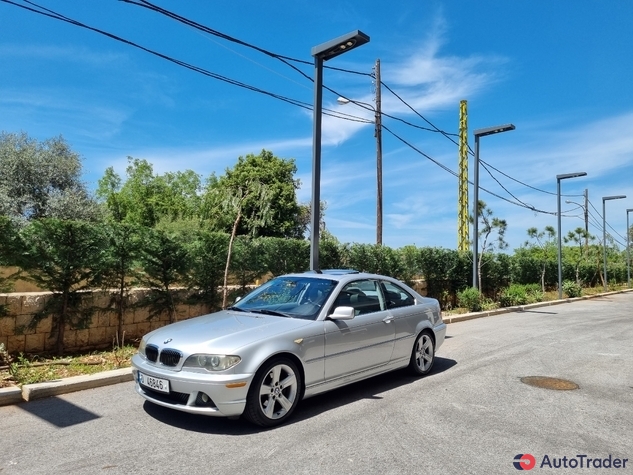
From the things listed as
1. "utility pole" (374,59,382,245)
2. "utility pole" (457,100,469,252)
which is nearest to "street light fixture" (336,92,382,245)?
"utility pole" (374,59,382,245)

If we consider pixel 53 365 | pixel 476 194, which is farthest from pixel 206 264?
pixel 476 194

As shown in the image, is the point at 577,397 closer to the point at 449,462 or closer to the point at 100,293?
the point at 449,462

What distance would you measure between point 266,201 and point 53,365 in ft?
96.7

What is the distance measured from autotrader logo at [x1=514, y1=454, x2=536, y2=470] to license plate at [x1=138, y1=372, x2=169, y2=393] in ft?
10.1

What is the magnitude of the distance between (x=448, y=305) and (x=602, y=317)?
16.6 feet

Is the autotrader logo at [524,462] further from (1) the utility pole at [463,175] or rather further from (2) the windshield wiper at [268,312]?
(1) the utility pole at [463,175]

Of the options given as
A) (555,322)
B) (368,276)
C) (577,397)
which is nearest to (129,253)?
(368,276)

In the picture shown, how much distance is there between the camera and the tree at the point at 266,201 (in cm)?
3600

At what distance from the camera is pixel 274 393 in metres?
4.61

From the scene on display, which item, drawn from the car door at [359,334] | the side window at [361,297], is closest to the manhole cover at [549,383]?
the car door at [359,334]

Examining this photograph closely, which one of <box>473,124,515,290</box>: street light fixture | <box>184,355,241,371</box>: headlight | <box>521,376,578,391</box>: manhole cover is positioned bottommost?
<box>521,376,578,391</box>: manhole cover

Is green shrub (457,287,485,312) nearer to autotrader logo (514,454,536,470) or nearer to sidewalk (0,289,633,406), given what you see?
sidewalk (0,289,633,406)

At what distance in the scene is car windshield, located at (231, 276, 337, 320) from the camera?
5438mm

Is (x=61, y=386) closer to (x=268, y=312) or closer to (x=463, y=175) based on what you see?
(x=268, y=312)
